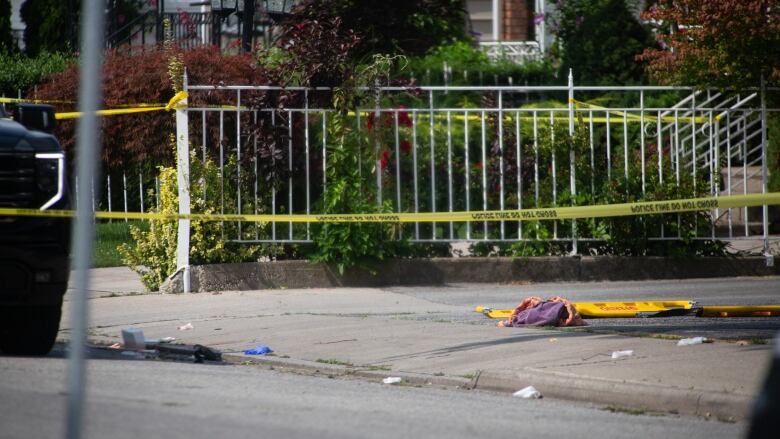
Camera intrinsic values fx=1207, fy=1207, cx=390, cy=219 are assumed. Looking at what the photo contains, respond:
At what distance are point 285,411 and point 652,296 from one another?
5.58 meters

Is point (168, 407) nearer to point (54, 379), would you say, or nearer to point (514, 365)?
point (54, 379)

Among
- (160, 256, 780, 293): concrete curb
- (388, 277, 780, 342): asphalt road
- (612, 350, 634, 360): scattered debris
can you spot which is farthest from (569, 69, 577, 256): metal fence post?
(612, 350, 634, 360): scattered debris

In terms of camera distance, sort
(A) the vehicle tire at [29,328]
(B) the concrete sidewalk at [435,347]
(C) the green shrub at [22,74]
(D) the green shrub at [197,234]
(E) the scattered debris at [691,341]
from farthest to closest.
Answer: (C) the green shrub at [22,74] < (D) the green shrub at [197,234] < (E) the scattered debris at [691,341] < (A) the vehicle tire at [29,328] < (B) the concrete sidewalk at [435,347]

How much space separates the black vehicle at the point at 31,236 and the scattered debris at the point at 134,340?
0.63 metres

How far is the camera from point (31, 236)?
304 inches

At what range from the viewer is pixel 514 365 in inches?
304

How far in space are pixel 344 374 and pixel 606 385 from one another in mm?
1807

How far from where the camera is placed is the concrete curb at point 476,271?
11.8 m

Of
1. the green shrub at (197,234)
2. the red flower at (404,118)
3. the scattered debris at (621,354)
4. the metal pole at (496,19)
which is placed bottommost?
the scattered debris at (621,354)

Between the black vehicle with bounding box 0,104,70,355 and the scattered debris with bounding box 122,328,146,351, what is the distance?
2.07 feet

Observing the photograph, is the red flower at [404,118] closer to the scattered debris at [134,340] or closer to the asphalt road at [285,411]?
the scattered debris at [134,340]

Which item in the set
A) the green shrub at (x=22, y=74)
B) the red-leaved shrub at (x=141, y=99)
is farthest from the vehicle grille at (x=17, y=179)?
the green shrub at (x=22, y=74)

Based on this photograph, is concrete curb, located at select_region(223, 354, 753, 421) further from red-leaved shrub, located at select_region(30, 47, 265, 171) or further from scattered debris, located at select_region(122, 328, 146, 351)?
red-leaved shrub, located at select_region(30, 47, 265, 171)

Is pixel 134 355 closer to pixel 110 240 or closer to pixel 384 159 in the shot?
pixel 384 159
